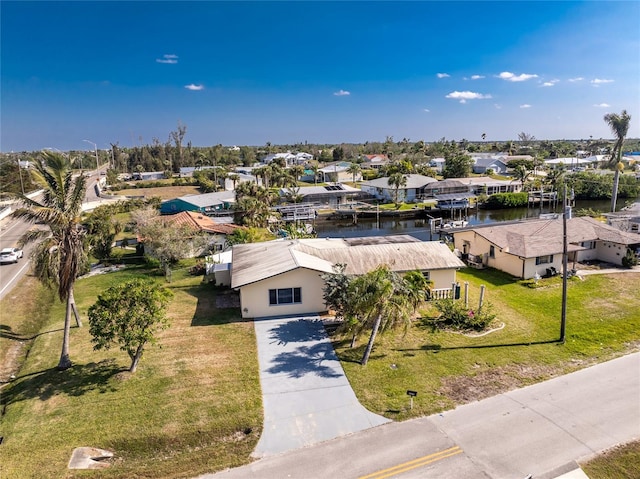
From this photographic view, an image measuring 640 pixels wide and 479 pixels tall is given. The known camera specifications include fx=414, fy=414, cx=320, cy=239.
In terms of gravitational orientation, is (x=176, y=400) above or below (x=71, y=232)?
below

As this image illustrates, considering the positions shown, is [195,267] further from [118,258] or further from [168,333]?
[168,333]

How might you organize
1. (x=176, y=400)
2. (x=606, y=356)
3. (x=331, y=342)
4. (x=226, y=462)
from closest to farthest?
1. (x=226, y=462)
2. (x=176, y=400)
3. (x=606, y=356)
4. (x=331, y=342)

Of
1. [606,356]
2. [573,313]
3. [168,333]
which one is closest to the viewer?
[606,356]

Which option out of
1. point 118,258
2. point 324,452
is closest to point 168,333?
point 324,452

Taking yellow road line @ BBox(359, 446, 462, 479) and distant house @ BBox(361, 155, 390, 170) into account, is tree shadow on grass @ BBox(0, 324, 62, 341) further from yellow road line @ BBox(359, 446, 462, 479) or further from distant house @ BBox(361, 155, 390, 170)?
distant house @ BBox(361, 155, 390, 170)

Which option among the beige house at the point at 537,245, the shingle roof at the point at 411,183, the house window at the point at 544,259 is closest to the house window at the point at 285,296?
the beige house at the point at 537,245

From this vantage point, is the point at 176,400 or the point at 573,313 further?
the point at 573,313

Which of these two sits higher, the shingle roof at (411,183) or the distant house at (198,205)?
the shingle roof at (411,183)

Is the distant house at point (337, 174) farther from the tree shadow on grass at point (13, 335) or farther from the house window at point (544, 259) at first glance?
the tree shadow on grass at point (13, 335)
